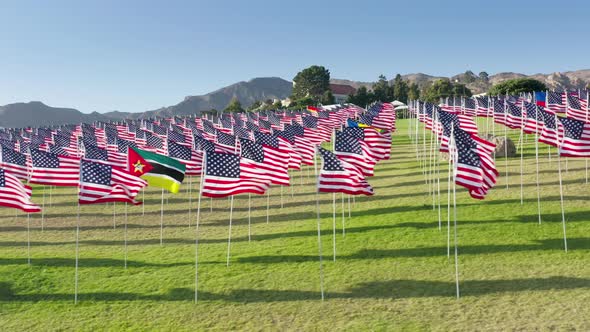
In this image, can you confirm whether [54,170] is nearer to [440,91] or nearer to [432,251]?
[432,251]

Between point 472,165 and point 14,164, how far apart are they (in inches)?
1063

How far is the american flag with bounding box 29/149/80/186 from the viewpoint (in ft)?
74.0

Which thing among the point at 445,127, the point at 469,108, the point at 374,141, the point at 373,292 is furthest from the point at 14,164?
the point at 469,108

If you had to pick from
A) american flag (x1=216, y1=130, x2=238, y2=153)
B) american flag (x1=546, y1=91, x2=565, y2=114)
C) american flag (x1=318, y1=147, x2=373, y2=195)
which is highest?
american flag (x1=546, y1=91, x2=565, y2=114)

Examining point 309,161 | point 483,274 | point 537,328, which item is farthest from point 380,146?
point 537,328

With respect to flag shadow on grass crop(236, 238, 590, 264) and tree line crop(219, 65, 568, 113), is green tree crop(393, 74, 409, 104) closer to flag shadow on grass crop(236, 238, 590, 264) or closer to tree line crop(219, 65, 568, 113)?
tree line crop(219, 65, 568, 113)

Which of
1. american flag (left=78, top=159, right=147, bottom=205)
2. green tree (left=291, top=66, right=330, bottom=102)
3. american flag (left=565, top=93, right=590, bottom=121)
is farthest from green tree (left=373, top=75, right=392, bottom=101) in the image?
american flag (left=78, top=159, right=147, bottom=205)

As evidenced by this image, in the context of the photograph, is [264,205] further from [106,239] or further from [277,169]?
[277,169]

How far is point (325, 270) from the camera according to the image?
19734mm

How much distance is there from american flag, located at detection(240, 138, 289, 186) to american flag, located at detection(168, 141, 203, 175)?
6398mm

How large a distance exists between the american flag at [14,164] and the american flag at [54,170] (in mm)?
6593

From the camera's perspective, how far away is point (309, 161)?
2727 cm

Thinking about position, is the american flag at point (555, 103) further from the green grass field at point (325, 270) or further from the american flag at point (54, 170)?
the american flag at point (54, 170)

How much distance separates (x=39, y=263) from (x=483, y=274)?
62.5 ft
